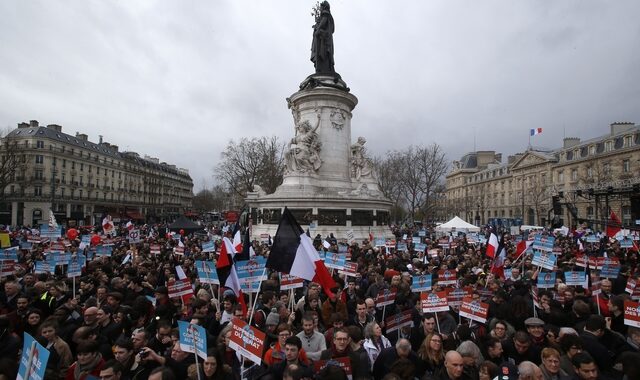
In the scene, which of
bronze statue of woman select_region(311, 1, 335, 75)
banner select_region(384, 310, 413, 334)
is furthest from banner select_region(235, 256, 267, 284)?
bronze statue of woman select_region(311, 1, 335, 75)

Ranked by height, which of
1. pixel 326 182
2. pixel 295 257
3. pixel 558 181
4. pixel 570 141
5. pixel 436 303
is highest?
pixel 570 141

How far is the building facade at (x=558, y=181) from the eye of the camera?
4581cm

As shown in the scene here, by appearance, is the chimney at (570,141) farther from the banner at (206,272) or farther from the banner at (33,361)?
the banner at (33,361)

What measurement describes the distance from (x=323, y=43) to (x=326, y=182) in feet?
39.0

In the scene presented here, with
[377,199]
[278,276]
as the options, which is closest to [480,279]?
[278,276]

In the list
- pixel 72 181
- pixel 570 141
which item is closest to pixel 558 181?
pixel 570 141

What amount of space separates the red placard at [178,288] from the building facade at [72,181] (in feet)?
143

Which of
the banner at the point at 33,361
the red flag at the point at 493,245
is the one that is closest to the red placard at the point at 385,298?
the banner at the point at 33,361

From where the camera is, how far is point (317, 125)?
2825cm

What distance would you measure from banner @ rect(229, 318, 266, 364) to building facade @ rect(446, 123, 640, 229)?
2662cm

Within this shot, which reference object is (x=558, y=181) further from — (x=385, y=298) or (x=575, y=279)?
(x=385, y=298)

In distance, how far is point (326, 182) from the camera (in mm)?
27891

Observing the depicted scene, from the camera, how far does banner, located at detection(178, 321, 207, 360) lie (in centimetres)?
444

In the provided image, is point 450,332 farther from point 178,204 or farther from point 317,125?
point 178,204
